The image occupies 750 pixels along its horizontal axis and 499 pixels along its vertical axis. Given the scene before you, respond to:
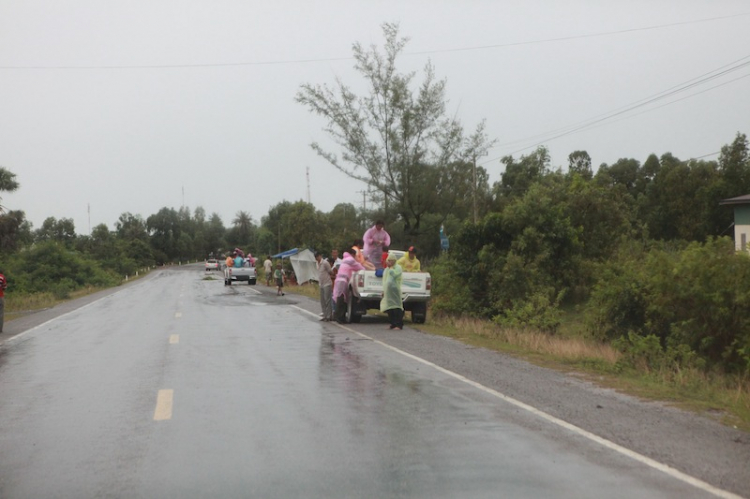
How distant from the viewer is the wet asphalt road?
621cm

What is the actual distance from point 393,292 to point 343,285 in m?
2.74

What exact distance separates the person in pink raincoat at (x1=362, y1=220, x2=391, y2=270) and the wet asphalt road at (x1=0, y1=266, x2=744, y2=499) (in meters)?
7.62

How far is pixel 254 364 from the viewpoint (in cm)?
1327

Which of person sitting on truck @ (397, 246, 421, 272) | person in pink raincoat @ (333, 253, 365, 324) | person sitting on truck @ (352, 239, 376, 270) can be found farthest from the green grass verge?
person in pink raincoat @ (333, 253, 365, 324)

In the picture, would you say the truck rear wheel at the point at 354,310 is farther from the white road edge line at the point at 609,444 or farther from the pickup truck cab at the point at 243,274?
the pickup truck cab at the point at 243,274

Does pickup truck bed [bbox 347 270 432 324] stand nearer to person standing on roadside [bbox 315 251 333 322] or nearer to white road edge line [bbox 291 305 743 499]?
person standing on roadside [bbox 315 251 333 322]

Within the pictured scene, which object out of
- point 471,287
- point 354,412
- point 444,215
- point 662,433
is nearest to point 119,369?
point 354,412

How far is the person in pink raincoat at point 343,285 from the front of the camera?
21.9 metres

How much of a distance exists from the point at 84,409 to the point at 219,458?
317 centimetres

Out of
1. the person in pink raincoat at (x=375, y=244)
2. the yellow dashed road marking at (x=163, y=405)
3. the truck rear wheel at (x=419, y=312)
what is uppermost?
the person in pink raincoat at (x=375, y=244)

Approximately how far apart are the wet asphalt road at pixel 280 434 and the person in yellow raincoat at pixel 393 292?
15.5ft

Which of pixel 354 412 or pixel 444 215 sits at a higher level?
pixel 444 215

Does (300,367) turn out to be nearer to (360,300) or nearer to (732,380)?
(732,380)

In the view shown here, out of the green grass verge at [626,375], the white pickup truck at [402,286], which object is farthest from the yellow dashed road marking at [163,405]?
the white pickup truck at [402,286]
